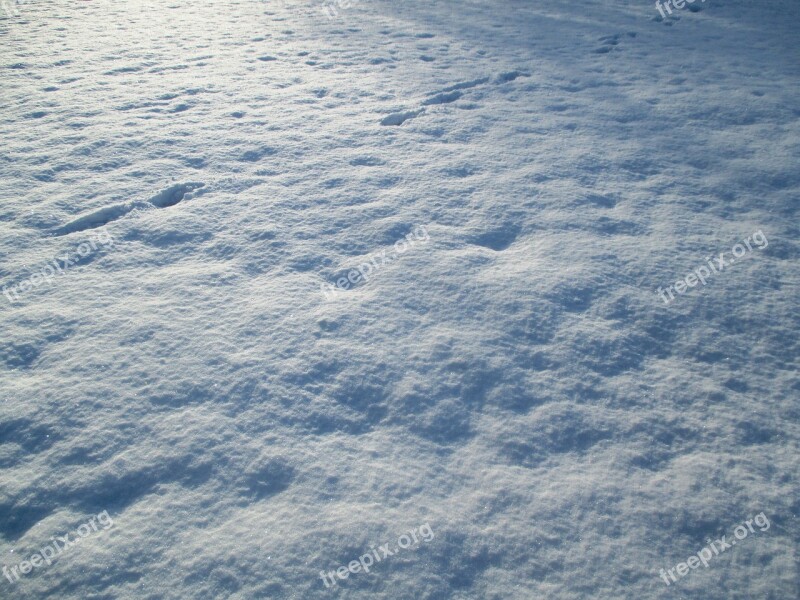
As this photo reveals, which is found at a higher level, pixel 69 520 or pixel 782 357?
pixel 782 357

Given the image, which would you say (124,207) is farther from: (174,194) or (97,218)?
(174,194)

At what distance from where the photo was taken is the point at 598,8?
475cm

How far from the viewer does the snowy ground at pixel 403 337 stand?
133 cm

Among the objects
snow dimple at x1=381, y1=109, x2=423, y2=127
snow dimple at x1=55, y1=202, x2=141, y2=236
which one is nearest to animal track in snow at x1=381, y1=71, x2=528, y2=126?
snow dimple at x1=381, y1=109, x2=423, y2=127

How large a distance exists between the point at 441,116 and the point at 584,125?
78cm

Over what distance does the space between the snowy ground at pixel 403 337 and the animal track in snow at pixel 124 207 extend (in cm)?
1

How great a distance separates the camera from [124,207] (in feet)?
8.08

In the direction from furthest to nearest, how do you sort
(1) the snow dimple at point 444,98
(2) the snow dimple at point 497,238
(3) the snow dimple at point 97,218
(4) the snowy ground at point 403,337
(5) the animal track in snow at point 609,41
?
(5) the animal track in snow at point 609,41 < (1) the snow dimple at point 444,98 < (3) the snow dimple at point 97,218 < (2) the snow dimple at point 497,238 < (4) the snowy ground at point 403,337

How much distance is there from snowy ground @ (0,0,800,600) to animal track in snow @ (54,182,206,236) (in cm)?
1

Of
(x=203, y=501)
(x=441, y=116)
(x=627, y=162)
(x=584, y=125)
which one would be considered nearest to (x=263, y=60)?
(x=441, y=116)

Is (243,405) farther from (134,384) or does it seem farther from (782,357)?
(782,357)

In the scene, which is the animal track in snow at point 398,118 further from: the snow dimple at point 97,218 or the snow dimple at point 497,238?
the snow dimple at point 97,218

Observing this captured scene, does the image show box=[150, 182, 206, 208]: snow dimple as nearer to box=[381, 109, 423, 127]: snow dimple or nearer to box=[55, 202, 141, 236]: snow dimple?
box=[55, 202, 141, 236]: snow dimple

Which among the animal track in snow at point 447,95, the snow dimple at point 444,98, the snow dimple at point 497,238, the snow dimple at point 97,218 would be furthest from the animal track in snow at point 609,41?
the snow dimple at point 97,218
